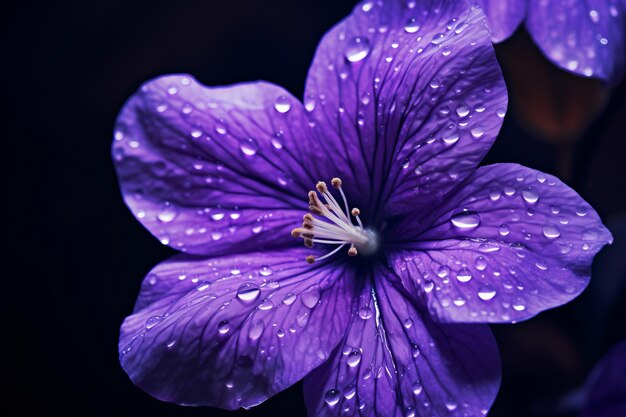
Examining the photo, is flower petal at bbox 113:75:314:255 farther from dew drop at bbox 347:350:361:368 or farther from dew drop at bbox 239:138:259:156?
dew drop at bbox 347:350:361:368

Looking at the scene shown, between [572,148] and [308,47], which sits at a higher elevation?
[308,47]

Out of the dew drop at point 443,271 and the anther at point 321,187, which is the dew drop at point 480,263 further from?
the anther at point 321,187

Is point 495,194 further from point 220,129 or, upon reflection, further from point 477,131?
point 220,129

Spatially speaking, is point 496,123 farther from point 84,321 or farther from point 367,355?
point 84,321

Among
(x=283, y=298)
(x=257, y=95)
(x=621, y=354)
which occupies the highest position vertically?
(x=257, y=95)

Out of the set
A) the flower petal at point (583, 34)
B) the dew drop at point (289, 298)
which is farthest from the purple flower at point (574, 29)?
the dew drop at point (289, 298)

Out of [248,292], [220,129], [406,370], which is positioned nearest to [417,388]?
[406,370]

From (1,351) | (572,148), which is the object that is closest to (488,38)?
(572,148)

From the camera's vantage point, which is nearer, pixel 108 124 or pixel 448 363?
pixel 448 363
